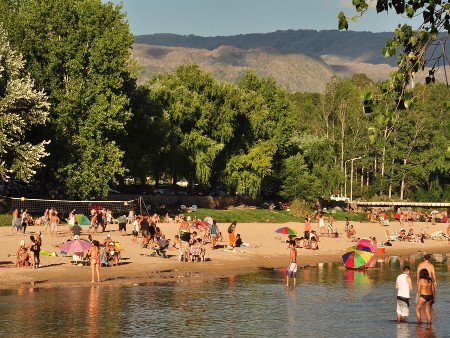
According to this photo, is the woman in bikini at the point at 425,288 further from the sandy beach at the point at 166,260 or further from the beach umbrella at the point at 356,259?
the beach umbrella at the point at 356,259

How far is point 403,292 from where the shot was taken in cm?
2641

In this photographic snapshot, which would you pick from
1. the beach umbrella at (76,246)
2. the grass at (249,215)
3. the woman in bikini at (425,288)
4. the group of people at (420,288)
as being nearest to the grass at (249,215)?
the grass at (249,215)

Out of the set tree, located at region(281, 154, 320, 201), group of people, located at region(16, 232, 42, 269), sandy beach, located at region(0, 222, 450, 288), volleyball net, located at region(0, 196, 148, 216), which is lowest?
sandy beach, located at region(0, 222, 450, 288)

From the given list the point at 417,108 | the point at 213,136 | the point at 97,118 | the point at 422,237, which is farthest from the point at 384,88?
the point at 417,108

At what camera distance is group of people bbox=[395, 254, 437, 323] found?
2495 cm

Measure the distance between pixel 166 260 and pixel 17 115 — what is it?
1782 cm

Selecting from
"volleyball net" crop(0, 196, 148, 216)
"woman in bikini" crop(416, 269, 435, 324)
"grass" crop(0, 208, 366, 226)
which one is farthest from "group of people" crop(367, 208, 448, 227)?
"woman in bikini" crop(416, 269, 435, 324)

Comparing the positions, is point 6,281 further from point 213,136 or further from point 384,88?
point 213,136

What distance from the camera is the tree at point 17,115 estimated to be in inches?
2194

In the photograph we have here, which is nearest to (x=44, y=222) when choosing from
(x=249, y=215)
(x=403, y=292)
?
(x=249, y=215)

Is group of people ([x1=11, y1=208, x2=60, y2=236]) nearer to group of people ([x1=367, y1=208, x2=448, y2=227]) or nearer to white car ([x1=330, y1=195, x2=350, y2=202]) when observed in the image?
group of people ([x1=367, y1=208, x2=448, y2=227])

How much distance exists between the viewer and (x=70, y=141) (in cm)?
6294

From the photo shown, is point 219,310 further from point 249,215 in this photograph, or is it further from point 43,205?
point 249,215

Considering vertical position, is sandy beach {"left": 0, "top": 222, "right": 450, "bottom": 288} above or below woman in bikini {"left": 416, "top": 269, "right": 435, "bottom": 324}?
below
